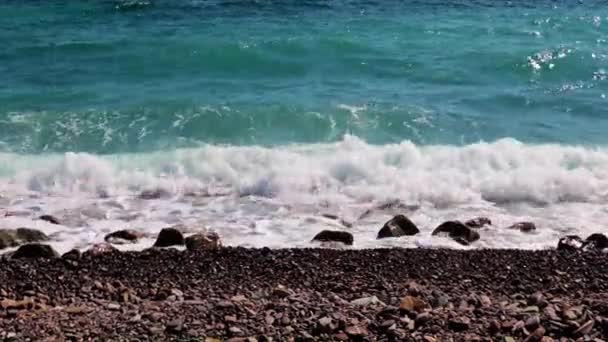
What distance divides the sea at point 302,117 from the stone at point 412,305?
9.70 ft

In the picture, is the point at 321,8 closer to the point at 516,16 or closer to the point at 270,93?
the point at 516,16

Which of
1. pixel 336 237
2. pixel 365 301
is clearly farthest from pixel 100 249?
pixel 365 301

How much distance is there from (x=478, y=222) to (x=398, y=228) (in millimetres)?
1347

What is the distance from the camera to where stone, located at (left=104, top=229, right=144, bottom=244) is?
10640 millimetres

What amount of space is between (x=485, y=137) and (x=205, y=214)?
6.48 metres

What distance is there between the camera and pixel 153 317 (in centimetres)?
738

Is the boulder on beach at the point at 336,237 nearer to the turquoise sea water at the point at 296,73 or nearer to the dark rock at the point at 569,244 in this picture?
the dark rock at the point at 569,244

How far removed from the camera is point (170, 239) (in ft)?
34.0

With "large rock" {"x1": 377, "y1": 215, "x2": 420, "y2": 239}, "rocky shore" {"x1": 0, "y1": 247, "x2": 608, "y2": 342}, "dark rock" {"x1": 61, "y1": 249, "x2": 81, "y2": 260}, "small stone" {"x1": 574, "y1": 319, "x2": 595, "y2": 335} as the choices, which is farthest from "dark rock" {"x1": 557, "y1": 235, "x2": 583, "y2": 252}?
"dark rock" {"x1": 61, "y1": 249, "x2": 81, "y2": 260}

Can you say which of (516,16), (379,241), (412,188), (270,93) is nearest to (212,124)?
(270,93)

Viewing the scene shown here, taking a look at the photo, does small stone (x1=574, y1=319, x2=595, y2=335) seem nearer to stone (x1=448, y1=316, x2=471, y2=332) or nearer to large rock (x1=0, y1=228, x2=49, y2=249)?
stone (x1=448, y1=316, x2=471, y2=332)

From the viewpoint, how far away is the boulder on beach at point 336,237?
10570 millimetres

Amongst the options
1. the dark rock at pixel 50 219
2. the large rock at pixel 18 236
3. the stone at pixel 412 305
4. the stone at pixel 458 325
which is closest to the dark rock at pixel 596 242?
the stone at pixel 412 305

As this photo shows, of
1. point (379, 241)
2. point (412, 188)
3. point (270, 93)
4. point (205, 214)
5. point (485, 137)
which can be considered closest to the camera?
point (379, 241)
